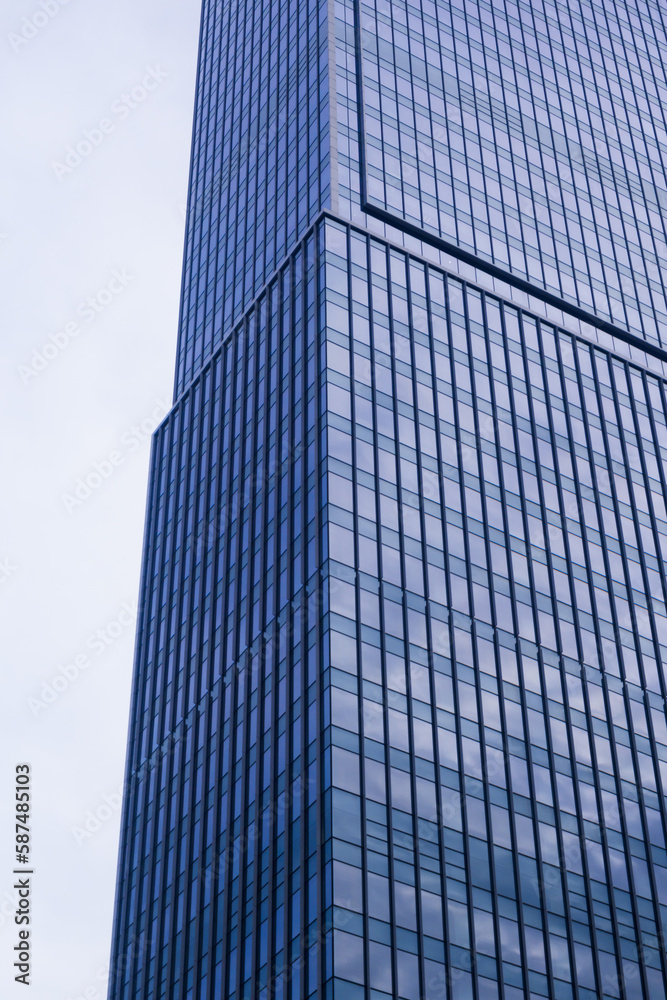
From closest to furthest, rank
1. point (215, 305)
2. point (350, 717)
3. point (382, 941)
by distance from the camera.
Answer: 1. point (382, 941)
2. point (350, 717)
3. point (215, 305)

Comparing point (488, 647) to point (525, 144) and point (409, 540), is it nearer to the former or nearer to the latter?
point (409, 540)

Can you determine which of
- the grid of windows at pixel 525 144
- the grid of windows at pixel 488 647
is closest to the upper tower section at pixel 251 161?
the grid of windows at pixel 525 144

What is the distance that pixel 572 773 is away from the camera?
64.9 metres

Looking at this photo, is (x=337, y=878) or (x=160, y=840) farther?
(x=160, y=840)

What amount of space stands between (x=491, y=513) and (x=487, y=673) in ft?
33.4

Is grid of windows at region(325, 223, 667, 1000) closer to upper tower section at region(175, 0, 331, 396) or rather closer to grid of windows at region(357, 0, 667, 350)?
grid of windows at region(357, 0, 667, 350)

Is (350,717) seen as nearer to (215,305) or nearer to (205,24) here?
(215,305)

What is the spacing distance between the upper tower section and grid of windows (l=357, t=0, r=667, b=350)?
4.21 metres

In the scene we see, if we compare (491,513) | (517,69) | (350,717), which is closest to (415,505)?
(491,513)

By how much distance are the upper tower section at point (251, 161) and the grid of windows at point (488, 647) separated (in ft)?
32.0

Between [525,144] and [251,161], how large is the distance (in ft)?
63.8

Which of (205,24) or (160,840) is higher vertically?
(205,24)

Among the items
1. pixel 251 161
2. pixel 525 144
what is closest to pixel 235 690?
pixel 251 161

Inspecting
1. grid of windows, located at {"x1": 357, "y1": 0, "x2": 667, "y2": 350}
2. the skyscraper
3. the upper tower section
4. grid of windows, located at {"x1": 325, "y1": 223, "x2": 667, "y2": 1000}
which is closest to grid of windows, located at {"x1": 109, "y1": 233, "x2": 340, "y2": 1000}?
the skyscraper
